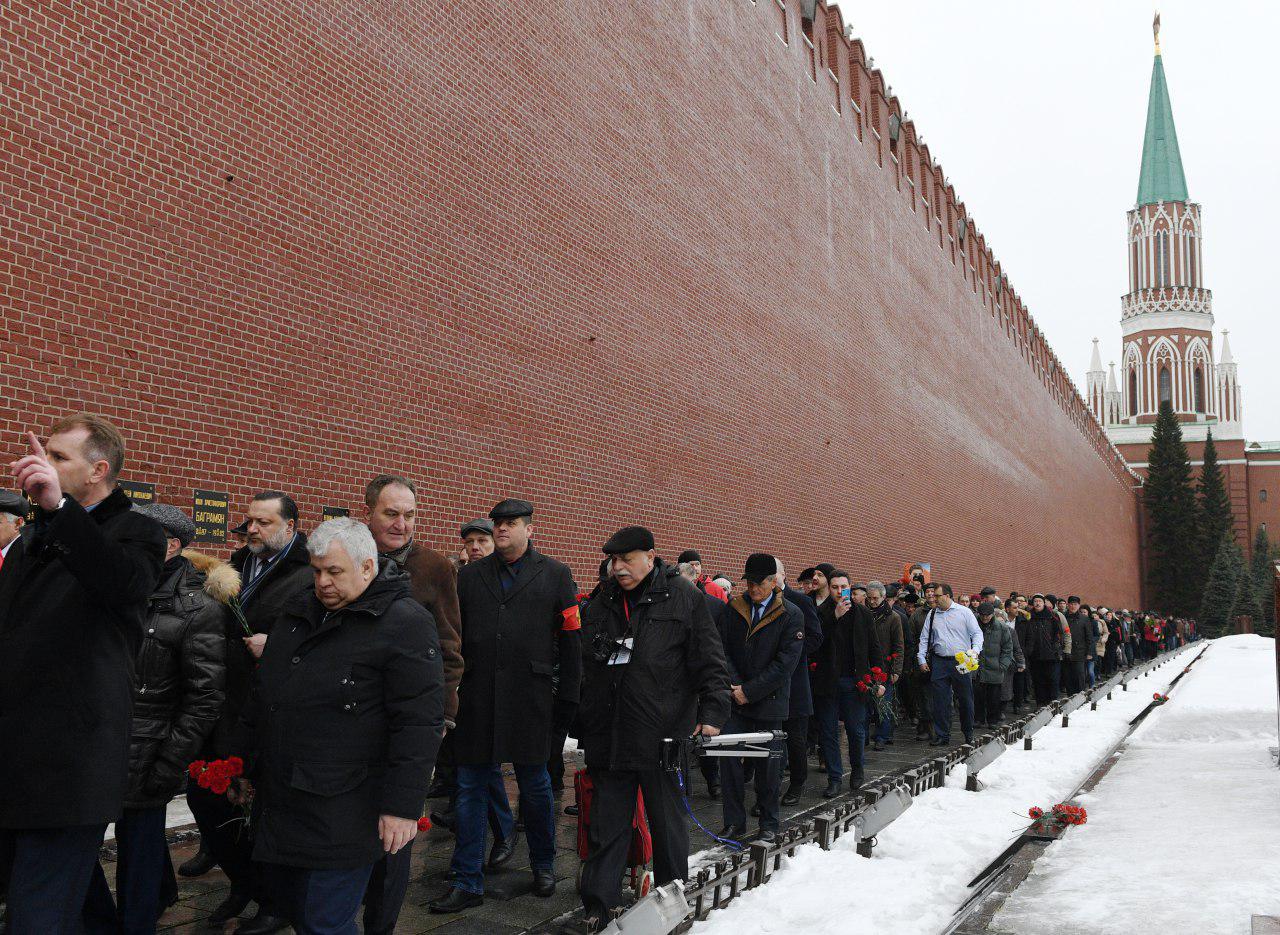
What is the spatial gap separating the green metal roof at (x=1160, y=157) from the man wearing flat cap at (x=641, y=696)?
9441cm

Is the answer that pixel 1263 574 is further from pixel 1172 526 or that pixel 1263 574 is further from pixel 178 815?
pixel 178 815

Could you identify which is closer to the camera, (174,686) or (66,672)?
(66,672)

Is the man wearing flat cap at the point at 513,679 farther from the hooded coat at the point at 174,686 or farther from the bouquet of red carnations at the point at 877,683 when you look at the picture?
the bouquet of red carnations at the point at 877,683

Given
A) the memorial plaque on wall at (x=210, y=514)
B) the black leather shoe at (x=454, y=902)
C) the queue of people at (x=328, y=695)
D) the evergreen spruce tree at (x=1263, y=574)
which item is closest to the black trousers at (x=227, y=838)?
the queue of people at (x=328, y=695)

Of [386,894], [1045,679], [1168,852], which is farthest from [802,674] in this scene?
[1045,679]

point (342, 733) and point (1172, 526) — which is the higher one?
point (1172, 526)

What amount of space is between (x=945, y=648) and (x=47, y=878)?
996 centimetres

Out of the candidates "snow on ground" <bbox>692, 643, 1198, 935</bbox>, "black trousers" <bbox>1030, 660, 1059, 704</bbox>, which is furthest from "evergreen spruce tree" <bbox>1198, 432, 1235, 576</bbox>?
"snow on ground" <bbox>692, 643, 1198, 935</bbox>

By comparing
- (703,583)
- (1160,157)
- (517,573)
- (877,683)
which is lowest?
(877,683)

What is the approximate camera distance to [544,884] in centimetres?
541

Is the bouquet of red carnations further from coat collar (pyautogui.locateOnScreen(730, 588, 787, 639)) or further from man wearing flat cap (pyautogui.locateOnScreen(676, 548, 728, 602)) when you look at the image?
coat collar (pyautogui.locateOnScreen(730, 588, 787, 639))

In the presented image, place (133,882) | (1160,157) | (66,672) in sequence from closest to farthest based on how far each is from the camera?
(66,672), (133,882), (1160,157)

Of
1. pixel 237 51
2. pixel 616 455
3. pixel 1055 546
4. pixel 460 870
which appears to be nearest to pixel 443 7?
pixel 237 51

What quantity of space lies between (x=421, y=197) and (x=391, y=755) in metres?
7.51
